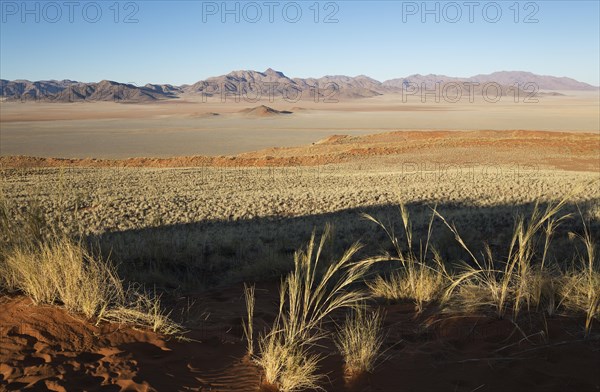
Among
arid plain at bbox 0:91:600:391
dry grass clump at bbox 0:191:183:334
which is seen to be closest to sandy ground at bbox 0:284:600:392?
arid plain at bbox 0:91:600:391

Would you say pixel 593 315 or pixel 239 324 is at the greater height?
pixel 593 315

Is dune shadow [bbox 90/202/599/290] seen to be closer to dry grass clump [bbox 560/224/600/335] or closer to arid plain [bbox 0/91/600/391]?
arid plain [bbox 0/91/600/391]

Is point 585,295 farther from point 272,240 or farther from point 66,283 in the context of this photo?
point 272,240

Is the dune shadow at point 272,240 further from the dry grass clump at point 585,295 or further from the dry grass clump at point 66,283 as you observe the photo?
the dry grass clump at point 585,295

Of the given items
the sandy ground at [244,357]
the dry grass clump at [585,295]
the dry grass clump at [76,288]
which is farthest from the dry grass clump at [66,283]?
the dry grass clump at [585,295]

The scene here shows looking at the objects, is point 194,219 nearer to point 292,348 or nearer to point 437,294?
point 437,294

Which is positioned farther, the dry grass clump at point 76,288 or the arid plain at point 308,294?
the dry grass clump at point 76,288

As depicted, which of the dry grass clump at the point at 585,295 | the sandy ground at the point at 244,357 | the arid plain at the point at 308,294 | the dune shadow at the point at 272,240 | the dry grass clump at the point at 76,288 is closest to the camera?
the sandy ground at the point at 244,357

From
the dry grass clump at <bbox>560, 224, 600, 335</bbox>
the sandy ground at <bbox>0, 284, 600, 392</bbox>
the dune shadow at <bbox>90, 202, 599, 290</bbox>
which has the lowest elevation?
the dune shadow at <bbox>90, 202, 599, 290</bbox>

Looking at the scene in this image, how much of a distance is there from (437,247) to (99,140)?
5132 cm

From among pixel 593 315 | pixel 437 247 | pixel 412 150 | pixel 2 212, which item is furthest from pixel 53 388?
pixel 412 150

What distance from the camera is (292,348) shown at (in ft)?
13.2

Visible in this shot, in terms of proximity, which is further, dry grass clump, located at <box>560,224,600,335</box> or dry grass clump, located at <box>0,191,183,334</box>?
dry grass clump, located at <box>0,191,183,334</box>

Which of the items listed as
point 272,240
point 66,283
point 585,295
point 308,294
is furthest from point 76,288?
point 272,240
